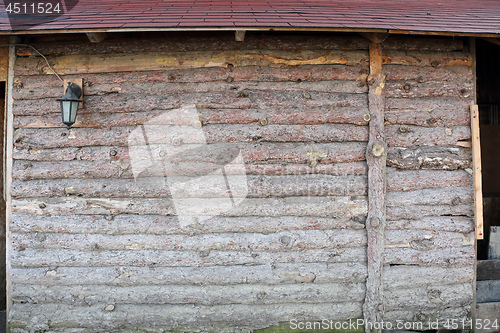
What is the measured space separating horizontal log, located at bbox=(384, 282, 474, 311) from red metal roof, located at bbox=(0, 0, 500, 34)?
2.92 meters

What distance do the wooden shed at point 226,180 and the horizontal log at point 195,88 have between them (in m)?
0.02

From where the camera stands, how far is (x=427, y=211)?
11.2ft

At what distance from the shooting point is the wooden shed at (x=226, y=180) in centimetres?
331

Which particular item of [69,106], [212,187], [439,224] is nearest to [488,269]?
[439,224]

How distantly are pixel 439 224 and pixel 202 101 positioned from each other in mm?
3156

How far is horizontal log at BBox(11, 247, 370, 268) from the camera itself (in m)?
3.33

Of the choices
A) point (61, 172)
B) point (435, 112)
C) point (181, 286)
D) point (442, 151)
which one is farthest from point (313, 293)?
point (61, 172)

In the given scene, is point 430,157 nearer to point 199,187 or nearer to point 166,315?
point 199,187

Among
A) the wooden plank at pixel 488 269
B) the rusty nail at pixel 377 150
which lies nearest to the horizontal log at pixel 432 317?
the wooden plank at pixel 488 269

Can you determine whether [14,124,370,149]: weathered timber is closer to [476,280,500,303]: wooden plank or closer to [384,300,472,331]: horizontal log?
[384,300,472,331]: horizontal log

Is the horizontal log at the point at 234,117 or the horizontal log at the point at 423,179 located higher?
the horizontal log at the point at 234,117

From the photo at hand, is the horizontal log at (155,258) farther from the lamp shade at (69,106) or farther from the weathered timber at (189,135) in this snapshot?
the lamp shade at (69,106)

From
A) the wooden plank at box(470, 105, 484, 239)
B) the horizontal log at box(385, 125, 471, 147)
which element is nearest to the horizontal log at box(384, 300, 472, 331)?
the wooden plank at box(470, 105, 484, 239)

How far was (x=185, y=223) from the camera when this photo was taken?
3.31 m
